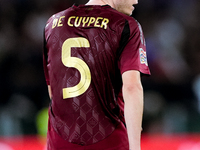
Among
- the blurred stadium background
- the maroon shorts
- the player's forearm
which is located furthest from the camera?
the blurred stadium background

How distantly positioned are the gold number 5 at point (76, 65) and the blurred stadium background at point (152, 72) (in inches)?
128

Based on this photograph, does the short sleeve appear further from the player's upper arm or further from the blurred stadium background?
the blurred stadium background

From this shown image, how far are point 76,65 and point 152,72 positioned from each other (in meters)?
4.52

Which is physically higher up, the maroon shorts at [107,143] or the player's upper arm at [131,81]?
the player's upper arm at [131,81]

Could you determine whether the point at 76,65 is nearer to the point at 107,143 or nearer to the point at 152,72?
the point at 107,143

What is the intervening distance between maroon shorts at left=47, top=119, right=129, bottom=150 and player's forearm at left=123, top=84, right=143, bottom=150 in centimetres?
12

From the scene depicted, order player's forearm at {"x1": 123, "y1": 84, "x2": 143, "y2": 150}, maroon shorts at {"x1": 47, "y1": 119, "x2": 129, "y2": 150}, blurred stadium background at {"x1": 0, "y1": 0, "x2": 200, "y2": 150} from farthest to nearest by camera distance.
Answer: blurred stadium background at {"x1": 0, "y1": 0, "x2": 200, "y2": 150} → maroon shorts at {"x1": 47, "y1": 119, "x2": 129, "y2": 150} → player's forearm at {"x1": 123, "y1": 84, "x2": 143, "y2": 150}

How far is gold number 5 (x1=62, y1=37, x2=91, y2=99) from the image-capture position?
5.56ft

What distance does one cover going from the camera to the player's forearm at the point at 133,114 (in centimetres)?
157

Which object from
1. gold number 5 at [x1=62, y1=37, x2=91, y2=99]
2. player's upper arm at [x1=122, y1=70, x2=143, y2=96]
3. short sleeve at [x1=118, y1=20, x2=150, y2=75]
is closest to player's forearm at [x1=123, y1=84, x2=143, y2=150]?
player's upper arm at [x1=122, y1=70, x2=143, y2=96]

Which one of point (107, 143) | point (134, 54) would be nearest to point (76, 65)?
point (134, 54)

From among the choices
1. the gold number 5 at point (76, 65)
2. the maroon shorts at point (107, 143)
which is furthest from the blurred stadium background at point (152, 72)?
the gold number 5 at point (76, 65)

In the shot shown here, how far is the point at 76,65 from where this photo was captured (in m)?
1.71

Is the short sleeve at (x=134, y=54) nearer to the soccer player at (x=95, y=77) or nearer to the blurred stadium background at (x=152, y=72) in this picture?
the soccer player at (x=95, y=77)
